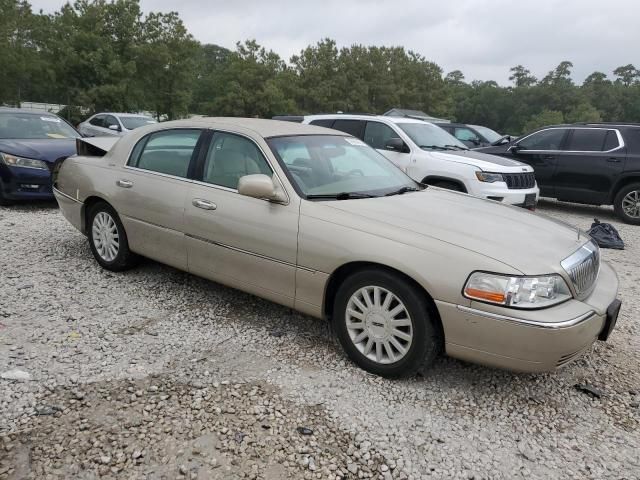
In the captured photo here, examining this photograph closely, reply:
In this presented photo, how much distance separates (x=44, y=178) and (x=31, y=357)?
16.6 feet

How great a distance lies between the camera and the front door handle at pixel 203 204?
3934 mm

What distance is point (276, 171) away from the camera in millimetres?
3732

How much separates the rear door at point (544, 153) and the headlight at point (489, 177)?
9.09 feet

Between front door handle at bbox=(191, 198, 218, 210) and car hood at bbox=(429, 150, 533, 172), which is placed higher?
car hood at bbox=(429, 150, 533, 172)

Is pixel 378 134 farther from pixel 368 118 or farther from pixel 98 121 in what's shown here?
pixel 98 121

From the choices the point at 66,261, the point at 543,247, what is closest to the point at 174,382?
the point at 543,247

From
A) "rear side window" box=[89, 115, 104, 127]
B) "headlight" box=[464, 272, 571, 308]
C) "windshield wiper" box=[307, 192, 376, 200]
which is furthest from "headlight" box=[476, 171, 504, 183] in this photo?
"rear side window" box=[89, 115, 104, 127]

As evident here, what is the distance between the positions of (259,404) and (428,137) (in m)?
6.55

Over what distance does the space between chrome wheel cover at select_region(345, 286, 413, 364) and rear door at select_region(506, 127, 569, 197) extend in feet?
26.1

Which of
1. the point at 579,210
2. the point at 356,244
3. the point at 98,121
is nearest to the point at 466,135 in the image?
the point at 579,210

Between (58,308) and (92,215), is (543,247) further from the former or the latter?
(92,215)

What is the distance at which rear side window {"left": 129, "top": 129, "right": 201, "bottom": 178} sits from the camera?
4312 millimetres

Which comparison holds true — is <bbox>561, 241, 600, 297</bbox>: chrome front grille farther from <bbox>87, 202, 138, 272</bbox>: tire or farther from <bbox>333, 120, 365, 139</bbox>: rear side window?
<bbox>333, 120, 365, 139</bbox>: rear side window

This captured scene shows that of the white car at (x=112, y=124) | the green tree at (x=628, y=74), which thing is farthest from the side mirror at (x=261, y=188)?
the green tree at (x=628, y=74)
